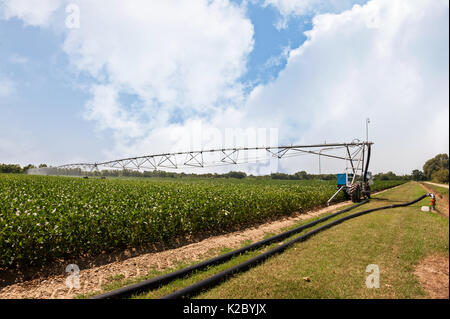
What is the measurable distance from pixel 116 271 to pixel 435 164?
6.33 m

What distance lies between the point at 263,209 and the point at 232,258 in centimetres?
595

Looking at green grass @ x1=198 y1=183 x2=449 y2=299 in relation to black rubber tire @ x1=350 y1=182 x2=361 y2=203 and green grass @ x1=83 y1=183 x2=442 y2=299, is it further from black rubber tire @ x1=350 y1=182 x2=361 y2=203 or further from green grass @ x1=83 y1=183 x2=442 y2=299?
black rubber tire @ x1=350 y1=182 x2=361 y2=203

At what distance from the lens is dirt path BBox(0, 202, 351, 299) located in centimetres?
461

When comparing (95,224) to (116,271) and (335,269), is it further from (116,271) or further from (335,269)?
(335,269)

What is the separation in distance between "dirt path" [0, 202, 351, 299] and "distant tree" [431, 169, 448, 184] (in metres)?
5.54

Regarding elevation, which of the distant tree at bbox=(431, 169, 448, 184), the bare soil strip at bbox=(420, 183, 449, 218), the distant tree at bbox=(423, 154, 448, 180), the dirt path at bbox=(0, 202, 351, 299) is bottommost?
the dirt path at bbox=(0, 202, 351, 299)

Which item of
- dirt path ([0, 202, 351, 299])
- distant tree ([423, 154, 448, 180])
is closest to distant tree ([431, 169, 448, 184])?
distant tree ([423, 154, 448, 180])

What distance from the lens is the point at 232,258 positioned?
230 inches

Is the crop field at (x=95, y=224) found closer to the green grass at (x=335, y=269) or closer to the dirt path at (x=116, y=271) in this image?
the dirt path at (x=116, y=271)

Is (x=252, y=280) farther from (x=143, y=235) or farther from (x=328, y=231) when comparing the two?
(x=328, y=231)

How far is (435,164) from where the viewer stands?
2.16 m

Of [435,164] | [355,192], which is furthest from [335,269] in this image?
[355,192]

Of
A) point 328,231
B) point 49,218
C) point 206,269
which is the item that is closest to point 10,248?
point 49,218
